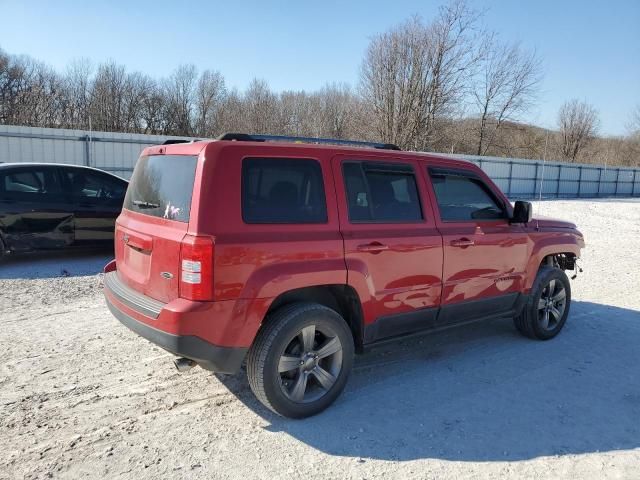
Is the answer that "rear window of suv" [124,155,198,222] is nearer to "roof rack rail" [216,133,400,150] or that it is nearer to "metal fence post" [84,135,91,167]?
"roof rack rail" [216,133,400,150]

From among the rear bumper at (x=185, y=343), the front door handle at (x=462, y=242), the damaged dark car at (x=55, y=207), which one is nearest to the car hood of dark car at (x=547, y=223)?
the front door handle at (x=462, y=242)

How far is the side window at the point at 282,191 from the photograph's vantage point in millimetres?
3172

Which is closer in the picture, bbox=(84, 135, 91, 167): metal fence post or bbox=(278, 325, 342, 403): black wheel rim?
bbox=(278, 325, 342, 403): black wheel rim

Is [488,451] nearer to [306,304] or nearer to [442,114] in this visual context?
[306,304]

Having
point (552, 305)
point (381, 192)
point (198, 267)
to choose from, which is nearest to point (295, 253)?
point (198, 267)

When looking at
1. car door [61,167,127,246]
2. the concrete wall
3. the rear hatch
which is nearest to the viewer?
the rear hatch

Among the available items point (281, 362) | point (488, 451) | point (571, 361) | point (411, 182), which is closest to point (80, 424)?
point (281, 362)

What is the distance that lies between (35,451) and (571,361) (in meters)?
4.44

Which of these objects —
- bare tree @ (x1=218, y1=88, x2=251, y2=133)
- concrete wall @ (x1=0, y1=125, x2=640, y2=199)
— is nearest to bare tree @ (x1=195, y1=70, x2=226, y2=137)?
bare tree @ (x1=218, y1=88, x2=251, y2=133)

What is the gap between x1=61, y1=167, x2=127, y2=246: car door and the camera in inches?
307

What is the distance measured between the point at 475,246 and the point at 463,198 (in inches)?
18.7

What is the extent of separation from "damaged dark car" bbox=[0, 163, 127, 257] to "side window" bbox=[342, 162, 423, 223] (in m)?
5.71

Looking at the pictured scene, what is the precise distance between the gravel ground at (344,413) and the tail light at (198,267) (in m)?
0.97

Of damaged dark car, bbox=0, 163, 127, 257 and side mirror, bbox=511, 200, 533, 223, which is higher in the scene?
side mirror, bbox=511, 200, 533, 223
